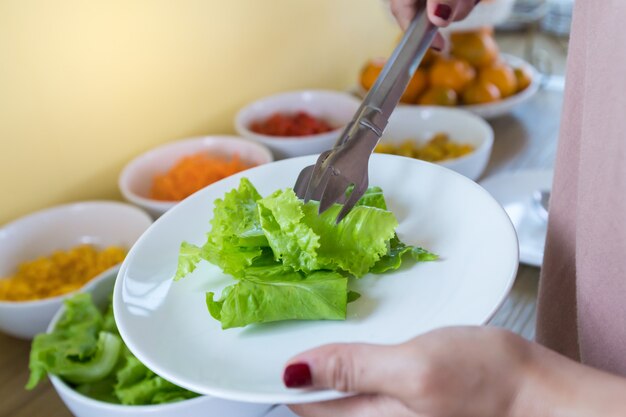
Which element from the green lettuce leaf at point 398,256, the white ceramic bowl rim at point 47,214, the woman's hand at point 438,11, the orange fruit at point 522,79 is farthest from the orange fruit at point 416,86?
the green lettuce leaf at point 398,256

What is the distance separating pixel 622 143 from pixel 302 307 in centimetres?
32

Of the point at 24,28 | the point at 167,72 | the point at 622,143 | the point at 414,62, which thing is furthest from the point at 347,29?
the point at 622,143

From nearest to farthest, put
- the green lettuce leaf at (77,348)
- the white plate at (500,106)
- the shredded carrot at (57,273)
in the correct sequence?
the green lettuce leaf at (77,348) → the shredded carrot at (57,273) → the white plate at (500,106)

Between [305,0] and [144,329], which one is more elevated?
[305,0]

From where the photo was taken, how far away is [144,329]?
0.59 metres

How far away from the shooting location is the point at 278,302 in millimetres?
610

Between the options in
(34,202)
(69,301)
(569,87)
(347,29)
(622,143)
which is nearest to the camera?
(622,143)

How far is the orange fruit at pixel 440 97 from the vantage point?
1.55 m

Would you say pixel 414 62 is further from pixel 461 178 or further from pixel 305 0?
pixel 305 0

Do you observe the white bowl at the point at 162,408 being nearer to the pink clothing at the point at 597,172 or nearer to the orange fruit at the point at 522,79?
the pink clothing at the point at 597,172

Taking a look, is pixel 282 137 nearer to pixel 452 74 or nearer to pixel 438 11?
pixel 452 74

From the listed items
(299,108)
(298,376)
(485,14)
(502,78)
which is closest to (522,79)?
(502,78)


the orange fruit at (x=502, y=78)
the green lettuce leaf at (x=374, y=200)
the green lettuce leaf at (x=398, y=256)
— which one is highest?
the green lettuce leaf at (x=374, y=200)

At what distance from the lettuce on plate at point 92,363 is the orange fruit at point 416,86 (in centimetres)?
98
